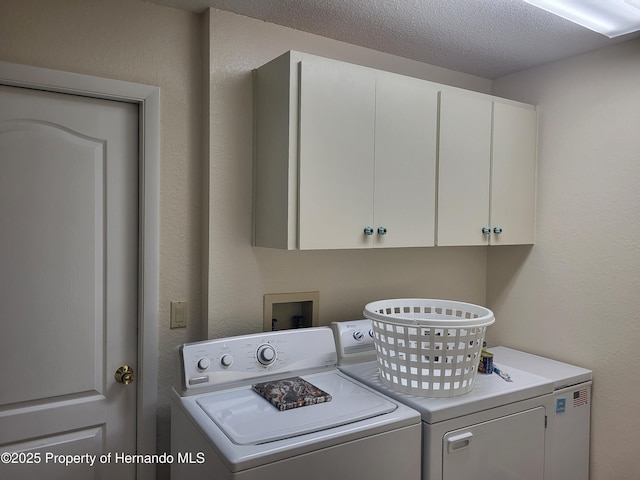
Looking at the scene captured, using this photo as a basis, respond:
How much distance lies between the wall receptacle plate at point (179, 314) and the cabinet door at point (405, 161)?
2.76 feet

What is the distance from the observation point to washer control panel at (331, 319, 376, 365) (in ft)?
6.56

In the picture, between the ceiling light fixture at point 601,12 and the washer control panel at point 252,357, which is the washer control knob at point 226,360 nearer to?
the washer control panel at point 252,357

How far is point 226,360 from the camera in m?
1.74

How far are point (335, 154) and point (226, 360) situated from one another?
0.88 meters

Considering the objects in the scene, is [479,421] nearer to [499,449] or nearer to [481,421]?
[481,421]

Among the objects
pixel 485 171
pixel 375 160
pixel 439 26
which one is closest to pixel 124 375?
pixel 375 160

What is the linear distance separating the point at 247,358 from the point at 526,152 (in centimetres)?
174

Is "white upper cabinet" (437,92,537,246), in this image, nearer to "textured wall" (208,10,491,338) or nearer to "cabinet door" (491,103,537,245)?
"cabinet door" (491,103,537,245)

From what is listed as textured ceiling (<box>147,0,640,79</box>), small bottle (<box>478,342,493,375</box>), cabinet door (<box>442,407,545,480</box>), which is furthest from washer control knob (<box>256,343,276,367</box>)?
textured ceiling (<box>147,0,640,79</box>)

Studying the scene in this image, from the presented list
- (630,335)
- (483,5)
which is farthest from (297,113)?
(630,335)

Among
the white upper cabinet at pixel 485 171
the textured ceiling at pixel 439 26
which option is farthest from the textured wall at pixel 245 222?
the white upper cabinet at pixel 485 171

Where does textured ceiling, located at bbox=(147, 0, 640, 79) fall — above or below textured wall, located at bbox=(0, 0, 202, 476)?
above

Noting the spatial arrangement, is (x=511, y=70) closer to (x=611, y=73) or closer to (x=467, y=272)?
(x=611, y=73)

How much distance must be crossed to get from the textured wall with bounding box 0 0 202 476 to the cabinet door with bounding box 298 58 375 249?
0.51m
